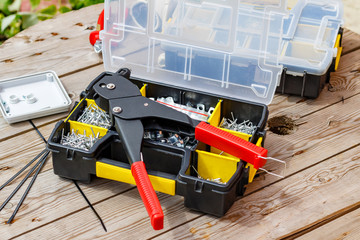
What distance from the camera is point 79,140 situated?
1.52 m

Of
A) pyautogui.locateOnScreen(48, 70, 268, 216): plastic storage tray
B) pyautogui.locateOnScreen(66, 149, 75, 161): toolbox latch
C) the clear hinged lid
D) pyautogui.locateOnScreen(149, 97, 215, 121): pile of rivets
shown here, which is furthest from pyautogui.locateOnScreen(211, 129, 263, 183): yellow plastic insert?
pyautogui.locateOnScreen(66, 149, 75, 161): toolbox latch

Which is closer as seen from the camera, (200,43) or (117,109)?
(117,109)

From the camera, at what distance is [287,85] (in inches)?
71.9

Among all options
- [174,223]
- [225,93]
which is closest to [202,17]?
[225,93]

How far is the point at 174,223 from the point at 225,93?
50cm

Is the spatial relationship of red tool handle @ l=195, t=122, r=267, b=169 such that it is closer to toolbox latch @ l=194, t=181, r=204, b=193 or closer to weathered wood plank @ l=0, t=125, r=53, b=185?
toolbox latch @ l=194, t=181, r=204, b=193

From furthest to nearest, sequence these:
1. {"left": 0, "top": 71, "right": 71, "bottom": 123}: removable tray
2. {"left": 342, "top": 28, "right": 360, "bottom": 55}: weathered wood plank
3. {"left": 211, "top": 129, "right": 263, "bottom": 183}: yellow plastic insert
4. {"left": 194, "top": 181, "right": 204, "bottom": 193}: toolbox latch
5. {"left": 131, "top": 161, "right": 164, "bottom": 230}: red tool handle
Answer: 1. {"left": 342, "top": 28, "right": 360, "bottom": 55}: weathered wood plank
2. {"left": 0, "top": 71, "right": 71, "bottom": 123}: removable tray
3. {"left": 211, "top": 129, "right": 263, "bottom": 183}: yellow plastic insert
4. {"left": 194, "top": 181, "right": 204, "bottom": 193}: toolbox latch
5. {"left": 131, "top": 161, "right": 164, "bottom": 230}: red tool handle

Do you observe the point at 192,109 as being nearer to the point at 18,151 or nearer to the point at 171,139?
the point at 171,139

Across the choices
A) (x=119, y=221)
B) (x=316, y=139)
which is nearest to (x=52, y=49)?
(x=119, y=221)

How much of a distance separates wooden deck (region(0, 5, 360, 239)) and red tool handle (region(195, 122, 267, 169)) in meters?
0.13

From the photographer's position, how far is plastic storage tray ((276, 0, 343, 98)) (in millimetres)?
1789

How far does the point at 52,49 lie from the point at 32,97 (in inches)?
11.9

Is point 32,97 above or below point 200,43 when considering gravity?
below

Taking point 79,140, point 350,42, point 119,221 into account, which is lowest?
point 119,221
